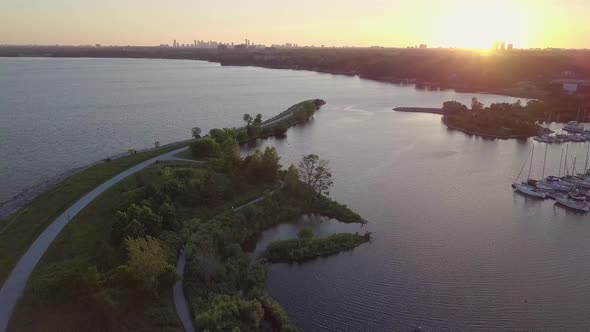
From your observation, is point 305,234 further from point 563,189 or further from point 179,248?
point 563,189

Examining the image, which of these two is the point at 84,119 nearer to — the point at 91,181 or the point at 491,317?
the point at 91,181

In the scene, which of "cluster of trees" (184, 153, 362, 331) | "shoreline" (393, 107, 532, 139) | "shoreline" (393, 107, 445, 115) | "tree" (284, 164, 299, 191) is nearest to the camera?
"cluster of trees" (184, 153, 362, 331)

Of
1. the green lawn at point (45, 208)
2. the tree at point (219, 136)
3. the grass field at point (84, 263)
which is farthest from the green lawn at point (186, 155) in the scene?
the grass field at point (84, 263)

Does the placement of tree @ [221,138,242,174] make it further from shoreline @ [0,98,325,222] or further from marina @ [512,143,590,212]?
marina @ [512,143,590,212]

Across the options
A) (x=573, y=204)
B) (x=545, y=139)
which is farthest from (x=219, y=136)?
(x=545, y=139)

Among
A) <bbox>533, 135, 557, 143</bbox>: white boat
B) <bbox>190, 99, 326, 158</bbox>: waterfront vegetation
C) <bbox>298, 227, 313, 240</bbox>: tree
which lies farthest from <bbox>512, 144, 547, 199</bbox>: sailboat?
<bbox>190, 99, 326, 158</bbox>: waterfront vegetation

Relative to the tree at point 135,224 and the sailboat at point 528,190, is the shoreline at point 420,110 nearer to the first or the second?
the sailboat at point 528,190
